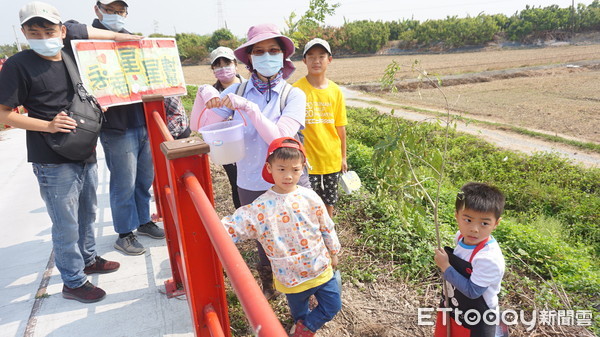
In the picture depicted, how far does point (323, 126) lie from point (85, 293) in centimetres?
223

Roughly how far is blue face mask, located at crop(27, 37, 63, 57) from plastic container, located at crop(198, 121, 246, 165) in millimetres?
1189

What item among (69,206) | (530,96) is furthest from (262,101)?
(530,96)

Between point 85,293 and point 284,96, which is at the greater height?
point 284,96

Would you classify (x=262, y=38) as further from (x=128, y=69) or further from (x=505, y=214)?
(x=505, y=214)

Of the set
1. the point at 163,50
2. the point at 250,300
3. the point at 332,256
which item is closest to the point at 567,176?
the point at 332,256

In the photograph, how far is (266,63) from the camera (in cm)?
235

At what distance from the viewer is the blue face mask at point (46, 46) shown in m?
2.32

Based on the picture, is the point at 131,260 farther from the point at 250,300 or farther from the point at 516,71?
the point at 516,71

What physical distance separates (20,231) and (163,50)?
8.30 ft

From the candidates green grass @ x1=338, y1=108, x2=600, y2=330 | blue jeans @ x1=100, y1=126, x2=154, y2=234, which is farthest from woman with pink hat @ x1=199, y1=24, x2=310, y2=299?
blue jeans @ x1=100, y1=126, x2=154, y2=234

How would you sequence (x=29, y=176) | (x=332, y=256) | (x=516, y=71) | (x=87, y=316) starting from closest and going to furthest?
1. (x=332, y=256)
2. (x=87, y=316)
3. (x=29, y=176)
4. (x=516, y=71)

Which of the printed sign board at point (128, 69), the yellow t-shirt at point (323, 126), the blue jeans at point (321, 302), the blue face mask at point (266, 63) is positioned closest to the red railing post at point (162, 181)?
the printed sign board at point (128, 69)

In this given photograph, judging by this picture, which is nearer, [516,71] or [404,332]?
[404,332]

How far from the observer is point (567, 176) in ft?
19.0
